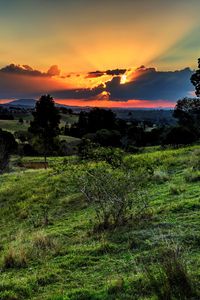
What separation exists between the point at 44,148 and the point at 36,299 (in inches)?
2282

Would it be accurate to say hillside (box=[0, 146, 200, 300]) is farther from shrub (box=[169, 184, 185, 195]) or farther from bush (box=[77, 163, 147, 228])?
bush (box=[77, 163, 147, 228])

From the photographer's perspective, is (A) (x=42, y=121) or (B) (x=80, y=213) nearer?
(B) (x=80, y=213)

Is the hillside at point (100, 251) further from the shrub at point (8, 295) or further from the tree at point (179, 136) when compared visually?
the tree at point (179, 136)

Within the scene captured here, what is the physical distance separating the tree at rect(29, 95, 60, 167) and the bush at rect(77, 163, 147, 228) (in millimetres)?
47903

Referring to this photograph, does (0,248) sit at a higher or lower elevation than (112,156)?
lower

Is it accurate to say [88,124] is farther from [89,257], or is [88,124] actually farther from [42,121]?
[89,257]

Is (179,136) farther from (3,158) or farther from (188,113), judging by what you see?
(3,158)

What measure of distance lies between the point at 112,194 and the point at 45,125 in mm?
56675

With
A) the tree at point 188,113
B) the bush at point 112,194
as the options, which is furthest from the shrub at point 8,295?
the tree at point 188,113

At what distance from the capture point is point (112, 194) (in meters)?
15.5

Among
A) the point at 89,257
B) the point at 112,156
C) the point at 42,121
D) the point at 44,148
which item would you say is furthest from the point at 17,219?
the point at 42,121

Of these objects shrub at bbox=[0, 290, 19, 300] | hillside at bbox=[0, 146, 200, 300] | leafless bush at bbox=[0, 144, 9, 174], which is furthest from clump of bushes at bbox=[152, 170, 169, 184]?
leafless bush at bbox=[0, 144, 9, 174]

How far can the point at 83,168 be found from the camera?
1948cm

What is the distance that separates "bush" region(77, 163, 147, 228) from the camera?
15023 millimetres
